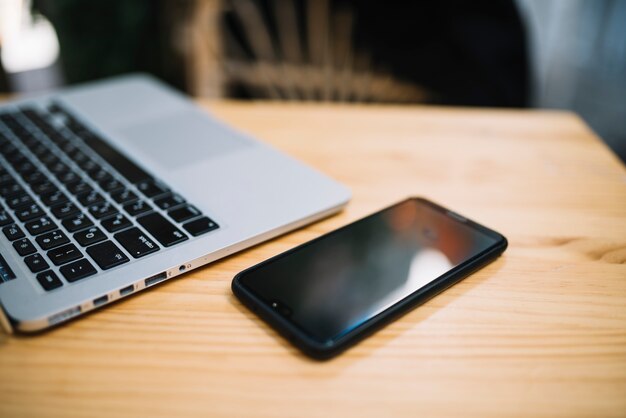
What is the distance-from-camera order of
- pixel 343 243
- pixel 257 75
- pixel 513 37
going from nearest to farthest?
pixel 343 243 → pixel 513 37 → pixel 257 75

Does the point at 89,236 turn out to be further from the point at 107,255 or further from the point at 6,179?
the point at 6,179

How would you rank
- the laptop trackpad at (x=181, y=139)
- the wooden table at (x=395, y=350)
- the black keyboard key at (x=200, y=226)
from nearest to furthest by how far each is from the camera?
the wooden table at (x=395, y=350) < the black keyboard key at (x=200, y=226) < the laptop trackpad at (x=181, y=139)

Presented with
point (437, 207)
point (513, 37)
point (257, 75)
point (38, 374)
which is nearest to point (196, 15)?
point (257, 75)

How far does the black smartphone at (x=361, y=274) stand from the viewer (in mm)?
321

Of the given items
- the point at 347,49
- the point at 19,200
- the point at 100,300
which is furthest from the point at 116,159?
the point at 347,49

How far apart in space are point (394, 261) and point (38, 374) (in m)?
0.24

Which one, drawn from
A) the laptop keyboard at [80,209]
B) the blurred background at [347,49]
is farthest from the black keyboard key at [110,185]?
the blurred background at [347,49]

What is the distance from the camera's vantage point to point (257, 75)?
1171 millimetres

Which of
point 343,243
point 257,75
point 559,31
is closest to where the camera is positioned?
point 343,243

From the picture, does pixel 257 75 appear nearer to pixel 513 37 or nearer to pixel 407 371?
pixel 513 37

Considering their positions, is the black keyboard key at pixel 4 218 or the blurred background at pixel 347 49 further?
the blurred background at pixel 347 49

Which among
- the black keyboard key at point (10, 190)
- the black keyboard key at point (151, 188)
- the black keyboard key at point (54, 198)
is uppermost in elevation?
the black keyboard key at point (10, 190)

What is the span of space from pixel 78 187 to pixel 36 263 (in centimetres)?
11

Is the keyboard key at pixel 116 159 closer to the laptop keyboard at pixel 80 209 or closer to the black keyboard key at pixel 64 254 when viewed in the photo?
the laptop keyboard at pixel 80 209
